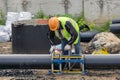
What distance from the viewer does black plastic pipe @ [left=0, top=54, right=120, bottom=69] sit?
1036cm

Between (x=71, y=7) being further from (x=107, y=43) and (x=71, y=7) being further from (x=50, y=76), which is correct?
(x=50, y=76)

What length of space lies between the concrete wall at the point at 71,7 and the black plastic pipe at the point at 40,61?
23.0 ft

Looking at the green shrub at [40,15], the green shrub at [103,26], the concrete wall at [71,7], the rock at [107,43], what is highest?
the concrete wall at [71,7]

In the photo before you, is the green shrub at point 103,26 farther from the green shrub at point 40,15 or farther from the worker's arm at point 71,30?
the worker's arm at point 71,30

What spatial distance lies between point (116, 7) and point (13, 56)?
300 inches

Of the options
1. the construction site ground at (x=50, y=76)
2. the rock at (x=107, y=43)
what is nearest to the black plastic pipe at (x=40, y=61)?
the construction site ground at (x=50, y=76)

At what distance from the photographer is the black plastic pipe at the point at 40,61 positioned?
10359 mm

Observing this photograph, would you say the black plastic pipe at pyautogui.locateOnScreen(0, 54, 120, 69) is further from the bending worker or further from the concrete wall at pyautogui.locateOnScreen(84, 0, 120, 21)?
the concrete wall at pyautogui.locateOnScreen(84, 0, 120, 21)

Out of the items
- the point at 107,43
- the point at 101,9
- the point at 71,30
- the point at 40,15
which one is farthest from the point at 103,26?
the point at 71,30

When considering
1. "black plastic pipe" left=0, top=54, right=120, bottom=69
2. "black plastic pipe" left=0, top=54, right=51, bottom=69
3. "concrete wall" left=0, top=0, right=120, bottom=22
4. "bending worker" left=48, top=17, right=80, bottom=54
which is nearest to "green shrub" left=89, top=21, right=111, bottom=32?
"concrete wall" left=0, top=0, right=120, bottom=22

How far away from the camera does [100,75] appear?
1034 cm

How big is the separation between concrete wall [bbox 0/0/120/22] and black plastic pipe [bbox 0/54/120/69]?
7.00 meters

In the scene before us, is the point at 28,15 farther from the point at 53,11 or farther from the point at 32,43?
the point at 32,43

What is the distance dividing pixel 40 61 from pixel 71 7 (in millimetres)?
7344
